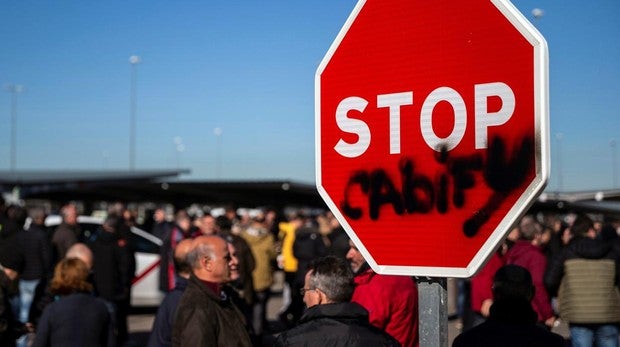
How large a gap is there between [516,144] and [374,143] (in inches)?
14.0

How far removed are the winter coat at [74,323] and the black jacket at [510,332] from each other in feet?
10.1

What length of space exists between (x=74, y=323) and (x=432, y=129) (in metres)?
4.29

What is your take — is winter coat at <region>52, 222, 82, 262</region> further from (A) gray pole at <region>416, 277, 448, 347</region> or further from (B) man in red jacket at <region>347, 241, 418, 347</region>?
(A) gray pole at <region>416, 277, 448, 347</region>

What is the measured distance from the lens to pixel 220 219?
10789 mm

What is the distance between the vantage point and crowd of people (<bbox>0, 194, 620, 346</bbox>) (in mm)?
3596

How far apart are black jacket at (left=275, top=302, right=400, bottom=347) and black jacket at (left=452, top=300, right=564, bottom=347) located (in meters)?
0.30

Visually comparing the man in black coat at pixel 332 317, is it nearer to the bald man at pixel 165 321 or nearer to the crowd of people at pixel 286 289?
the crowd of people at pixel 286 289

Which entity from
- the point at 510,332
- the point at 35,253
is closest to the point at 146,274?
the point at 35,253

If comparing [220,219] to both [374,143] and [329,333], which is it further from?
[374,143]

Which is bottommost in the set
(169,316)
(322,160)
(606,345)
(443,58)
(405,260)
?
(606,345)

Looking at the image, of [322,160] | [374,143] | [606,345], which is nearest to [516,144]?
[374,143]

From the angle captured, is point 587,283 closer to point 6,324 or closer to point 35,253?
point 6,324

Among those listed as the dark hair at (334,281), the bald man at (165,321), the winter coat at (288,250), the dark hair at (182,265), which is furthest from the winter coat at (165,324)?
the winter coat at (288,250)

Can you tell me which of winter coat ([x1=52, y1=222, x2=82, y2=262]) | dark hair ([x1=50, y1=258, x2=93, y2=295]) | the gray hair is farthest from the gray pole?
winter coat ([x1=52, y1=222, x2=82, y2=262])
